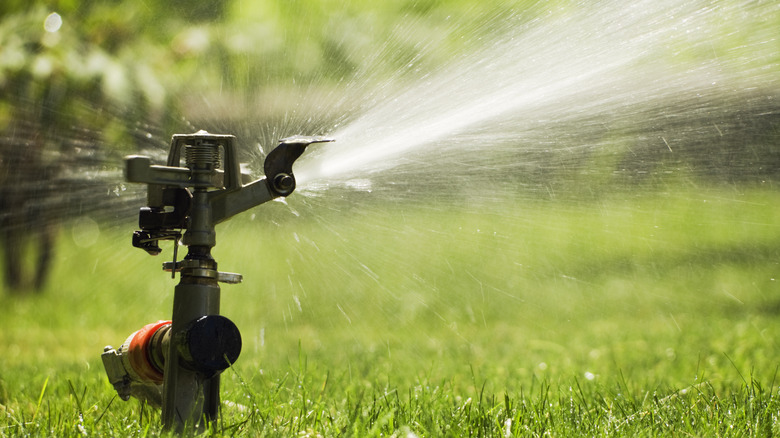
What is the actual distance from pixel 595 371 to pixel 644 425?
1.14 meters

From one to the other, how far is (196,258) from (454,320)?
9.85 feet

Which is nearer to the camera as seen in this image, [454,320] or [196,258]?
[196,258]

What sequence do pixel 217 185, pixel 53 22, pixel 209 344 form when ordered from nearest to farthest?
pixel 209 344, pixel 217 185, pixel 53 22

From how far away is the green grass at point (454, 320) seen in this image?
1.79 metres

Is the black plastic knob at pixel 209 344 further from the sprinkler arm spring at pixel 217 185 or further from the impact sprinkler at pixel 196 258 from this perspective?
the sprinkler arm spring at pixel 217 185

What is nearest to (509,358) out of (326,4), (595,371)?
(595,371)

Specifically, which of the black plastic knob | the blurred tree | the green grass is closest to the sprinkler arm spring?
the black plastic knob

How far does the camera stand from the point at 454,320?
175 inches

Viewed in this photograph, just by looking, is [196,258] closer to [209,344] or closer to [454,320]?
[209,344]

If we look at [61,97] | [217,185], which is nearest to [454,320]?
[61,97]

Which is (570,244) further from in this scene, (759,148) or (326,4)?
(326,4)

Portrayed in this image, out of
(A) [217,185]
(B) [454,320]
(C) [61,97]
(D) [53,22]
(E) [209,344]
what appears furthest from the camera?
(B) [454,320]

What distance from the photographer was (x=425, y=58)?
3.20 meters

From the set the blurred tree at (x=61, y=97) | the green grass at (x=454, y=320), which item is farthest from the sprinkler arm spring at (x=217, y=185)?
the blurred tree at (x=61, y=97)
